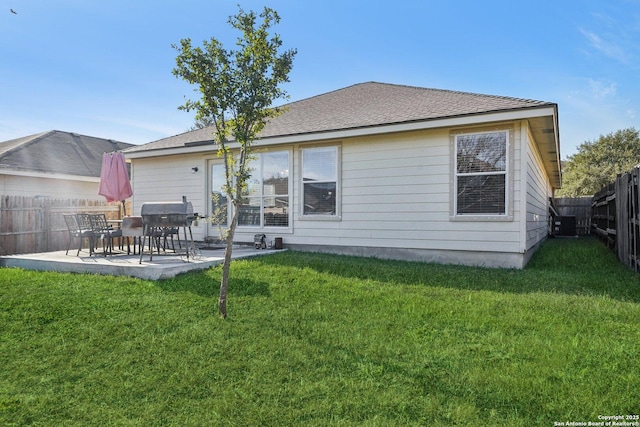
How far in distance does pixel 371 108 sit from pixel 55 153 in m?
13.5

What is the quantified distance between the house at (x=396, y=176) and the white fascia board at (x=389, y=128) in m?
0.02

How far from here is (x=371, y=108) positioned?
913 centimetres

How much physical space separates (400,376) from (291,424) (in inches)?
38.1

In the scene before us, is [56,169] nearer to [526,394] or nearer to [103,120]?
[103,120]

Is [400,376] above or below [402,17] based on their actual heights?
below

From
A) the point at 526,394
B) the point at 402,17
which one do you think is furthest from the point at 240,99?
the point at 402,17

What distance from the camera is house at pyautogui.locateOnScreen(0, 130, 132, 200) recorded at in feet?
41.1

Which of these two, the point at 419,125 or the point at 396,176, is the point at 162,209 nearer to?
the point at 396,176

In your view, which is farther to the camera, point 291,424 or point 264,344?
point 264,344

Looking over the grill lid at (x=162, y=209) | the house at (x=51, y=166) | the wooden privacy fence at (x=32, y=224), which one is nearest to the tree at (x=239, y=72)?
the grill lid at (x=162, y=209)

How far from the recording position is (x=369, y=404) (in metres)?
2.40

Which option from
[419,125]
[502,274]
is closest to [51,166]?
[419,125]

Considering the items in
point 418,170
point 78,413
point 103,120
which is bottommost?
point 78,413

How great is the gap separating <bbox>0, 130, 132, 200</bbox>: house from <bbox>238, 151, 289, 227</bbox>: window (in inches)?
345
